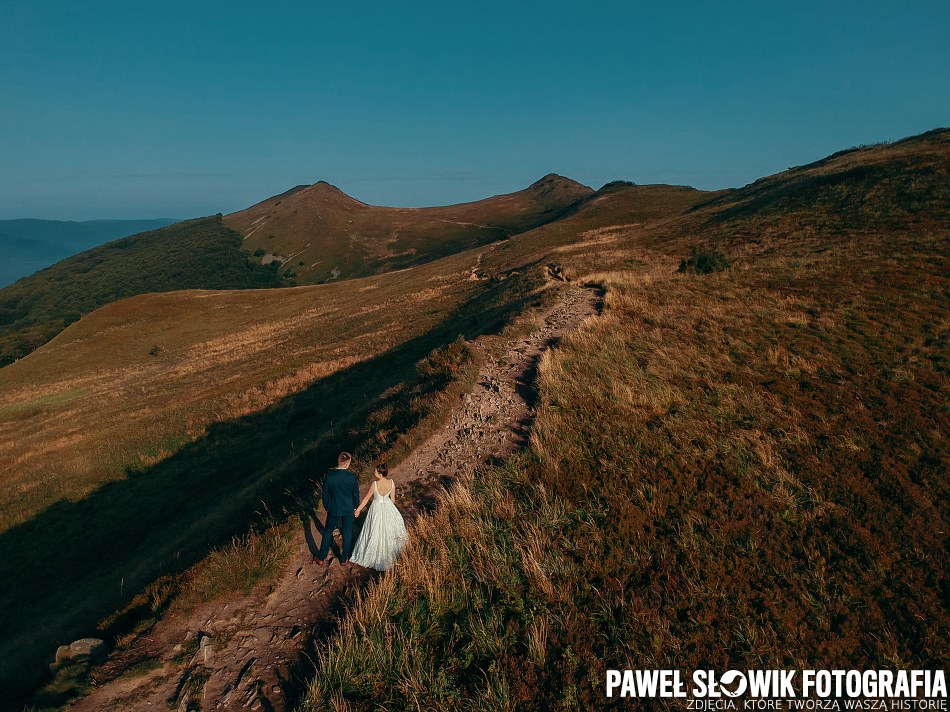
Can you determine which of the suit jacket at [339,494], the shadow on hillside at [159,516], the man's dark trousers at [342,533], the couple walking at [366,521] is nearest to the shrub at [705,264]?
the shadow on hillside at [159,516]

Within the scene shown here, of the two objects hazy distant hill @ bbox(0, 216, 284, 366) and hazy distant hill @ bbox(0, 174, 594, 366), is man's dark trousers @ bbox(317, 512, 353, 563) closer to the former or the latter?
hazy distant hill @ bbox(0, 174, 594, 366)

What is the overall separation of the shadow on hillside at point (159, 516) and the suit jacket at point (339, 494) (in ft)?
8.81

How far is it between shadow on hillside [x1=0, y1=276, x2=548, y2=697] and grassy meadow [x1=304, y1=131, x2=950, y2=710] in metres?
5.32

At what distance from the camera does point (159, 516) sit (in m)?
16.5

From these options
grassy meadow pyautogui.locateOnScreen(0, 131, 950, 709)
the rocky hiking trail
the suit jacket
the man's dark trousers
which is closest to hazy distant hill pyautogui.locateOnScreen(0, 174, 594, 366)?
grassy meadow pyautogui.locateOnScreen(0, 131, 950, 709)

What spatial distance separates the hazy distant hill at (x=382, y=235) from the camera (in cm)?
14150

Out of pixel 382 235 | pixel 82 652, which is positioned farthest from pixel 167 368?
pixel 382 235

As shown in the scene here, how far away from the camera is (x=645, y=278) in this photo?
78.2 ft

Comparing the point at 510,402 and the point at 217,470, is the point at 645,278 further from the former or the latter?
the point at 217,470

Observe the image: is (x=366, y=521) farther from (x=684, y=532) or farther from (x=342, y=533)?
(x=684, y=532)

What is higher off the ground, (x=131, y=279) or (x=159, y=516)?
(x=159, y=516)

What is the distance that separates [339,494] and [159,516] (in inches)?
553

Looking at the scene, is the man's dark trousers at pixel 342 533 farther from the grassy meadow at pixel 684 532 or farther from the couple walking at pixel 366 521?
the grassy meadow at pixel 684 532

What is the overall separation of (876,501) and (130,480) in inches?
1098
